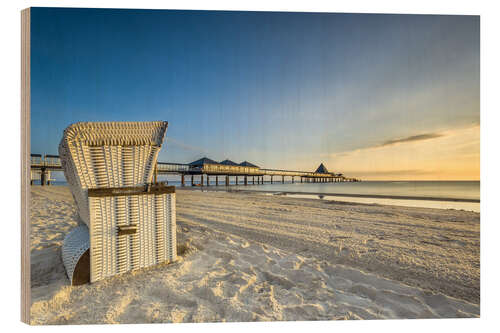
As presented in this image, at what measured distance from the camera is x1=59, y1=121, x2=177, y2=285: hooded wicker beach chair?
4.96ft

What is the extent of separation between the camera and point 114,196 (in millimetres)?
1613

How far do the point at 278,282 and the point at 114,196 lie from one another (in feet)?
5.22

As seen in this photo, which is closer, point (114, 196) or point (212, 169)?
point (114, 196)

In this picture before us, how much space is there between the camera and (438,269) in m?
1.83

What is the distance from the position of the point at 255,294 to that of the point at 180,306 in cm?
56

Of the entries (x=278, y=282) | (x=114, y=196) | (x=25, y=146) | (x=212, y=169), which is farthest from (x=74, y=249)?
(x=212, y=169)

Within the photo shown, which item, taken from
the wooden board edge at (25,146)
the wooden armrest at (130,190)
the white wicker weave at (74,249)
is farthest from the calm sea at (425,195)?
the wooden board edge at (25,146)

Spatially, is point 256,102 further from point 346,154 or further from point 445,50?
point 445,50

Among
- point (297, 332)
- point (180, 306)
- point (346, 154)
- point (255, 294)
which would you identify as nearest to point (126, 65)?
point (180, 306)

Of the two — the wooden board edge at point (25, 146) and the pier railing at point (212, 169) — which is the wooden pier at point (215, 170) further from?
the wooden board edge at point (25, 146)

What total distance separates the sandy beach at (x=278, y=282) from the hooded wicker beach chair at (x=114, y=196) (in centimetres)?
17

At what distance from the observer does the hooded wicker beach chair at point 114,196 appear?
1511 millimetres

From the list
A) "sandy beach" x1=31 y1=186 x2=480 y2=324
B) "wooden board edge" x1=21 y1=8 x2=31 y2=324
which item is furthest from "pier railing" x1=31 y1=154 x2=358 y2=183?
"sandy beach" x1=31 y1=186 x2=480 y2=324

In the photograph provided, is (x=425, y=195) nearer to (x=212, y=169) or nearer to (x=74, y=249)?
(x=74, y=249)
